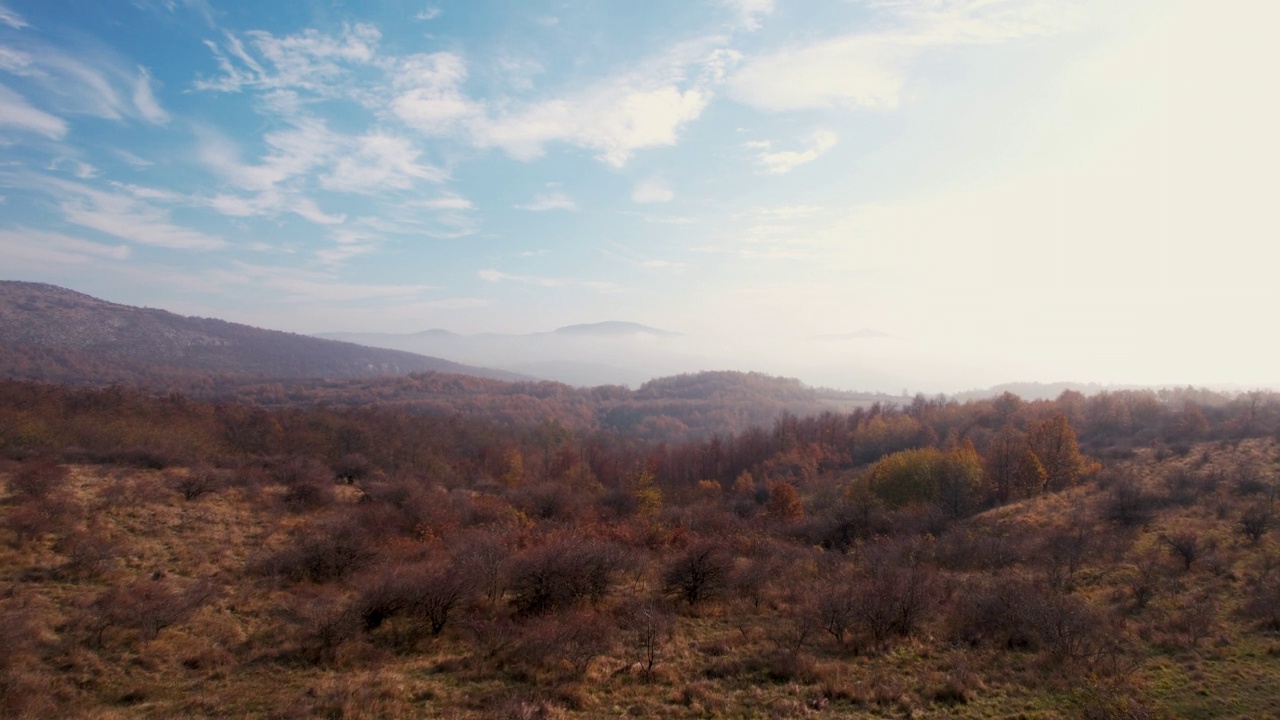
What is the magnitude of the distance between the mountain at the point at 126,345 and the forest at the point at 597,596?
9354 cm

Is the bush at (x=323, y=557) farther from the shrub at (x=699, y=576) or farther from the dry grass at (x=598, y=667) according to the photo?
the shrub at (x=699, y=576)

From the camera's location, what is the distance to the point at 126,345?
445ft

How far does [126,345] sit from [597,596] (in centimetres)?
17535

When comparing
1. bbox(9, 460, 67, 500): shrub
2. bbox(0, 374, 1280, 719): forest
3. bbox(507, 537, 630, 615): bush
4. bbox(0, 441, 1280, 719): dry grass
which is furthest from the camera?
bbox(9, 460, 67, 500): shrub

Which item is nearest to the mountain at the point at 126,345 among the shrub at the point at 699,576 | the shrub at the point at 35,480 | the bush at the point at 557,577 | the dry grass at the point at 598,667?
the shrub at the point at 35,480

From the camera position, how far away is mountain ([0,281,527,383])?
103750 mm

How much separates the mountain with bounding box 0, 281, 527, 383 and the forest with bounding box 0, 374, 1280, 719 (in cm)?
9354

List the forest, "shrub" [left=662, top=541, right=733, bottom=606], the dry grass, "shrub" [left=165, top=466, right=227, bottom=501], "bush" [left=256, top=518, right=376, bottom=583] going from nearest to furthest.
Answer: the dry grass → the forest → "shrub" [left=662, top=541, right=733, bottom=606] → "bush" [left=256, top=518, right=376, bottom=583] → "shrub" [left=165, top=466, right=227, bottom=501]

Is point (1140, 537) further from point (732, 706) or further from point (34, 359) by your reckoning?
point (34, 359)

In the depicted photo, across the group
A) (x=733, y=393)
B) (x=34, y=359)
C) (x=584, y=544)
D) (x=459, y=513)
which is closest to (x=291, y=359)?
(x=34, y=359)

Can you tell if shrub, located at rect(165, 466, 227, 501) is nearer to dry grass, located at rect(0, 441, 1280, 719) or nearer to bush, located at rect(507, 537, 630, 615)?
dry grass, located at rect(0, 441, 1280, 719)

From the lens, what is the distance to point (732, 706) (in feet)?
33.2

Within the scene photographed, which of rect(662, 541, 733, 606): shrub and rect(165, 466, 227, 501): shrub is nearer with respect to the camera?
rect(662, 541, 733, 606): shrub

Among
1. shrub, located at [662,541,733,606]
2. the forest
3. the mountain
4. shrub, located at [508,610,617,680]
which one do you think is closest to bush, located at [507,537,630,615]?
the forest
